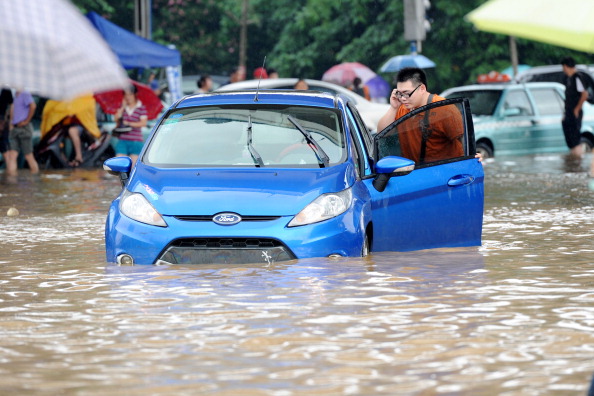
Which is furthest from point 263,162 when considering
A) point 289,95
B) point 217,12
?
point 217,12

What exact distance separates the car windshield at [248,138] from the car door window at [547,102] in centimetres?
1693

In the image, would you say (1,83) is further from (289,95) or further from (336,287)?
(289,95)

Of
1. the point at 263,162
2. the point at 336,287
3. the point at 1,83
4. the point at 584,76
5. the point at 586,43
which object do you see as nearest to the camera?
the point at 1,83

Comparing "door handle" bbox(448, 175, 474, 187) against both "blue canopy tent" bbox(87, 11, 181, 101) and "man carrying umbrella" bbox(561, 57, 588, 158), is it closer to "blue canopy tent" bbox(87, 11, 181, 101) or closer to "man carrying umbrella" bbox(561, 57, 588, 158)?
"man carrying umbrella" bbox(561, 57, 588, 158)

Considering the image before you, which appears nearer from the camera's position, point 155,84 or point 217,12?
point 155,84

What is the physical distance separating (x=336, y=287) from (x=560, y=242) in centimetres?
363

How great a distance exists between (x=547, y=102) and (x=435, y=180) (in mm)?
16986

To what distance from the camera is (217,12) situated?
55406mm

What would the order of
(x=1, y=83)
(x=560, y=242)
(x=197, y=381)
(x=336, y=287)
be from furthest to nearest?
1. (x=560, y=242)
2. (x=336, y=287)
3. (x=197, y=381)
4. (x=1, y=83)

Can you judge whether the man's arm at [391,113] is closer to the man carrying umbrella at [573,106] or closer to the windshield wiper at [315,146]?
the windshield wiper at [315,146]

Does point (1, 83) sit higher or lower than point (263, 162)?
higher

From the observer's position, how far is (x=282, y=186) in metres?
9.46

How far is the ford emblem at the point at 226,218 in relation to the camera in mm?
9227

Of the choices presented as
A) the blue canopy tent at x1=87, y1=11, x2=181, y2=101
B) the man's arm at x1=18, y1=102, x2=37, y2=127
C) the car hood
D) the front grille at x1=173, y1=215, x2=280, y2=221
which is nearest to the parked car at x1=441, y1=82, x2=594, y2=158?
the blue canopy tent at x1=87, y1=11, x2=181, y2=101
